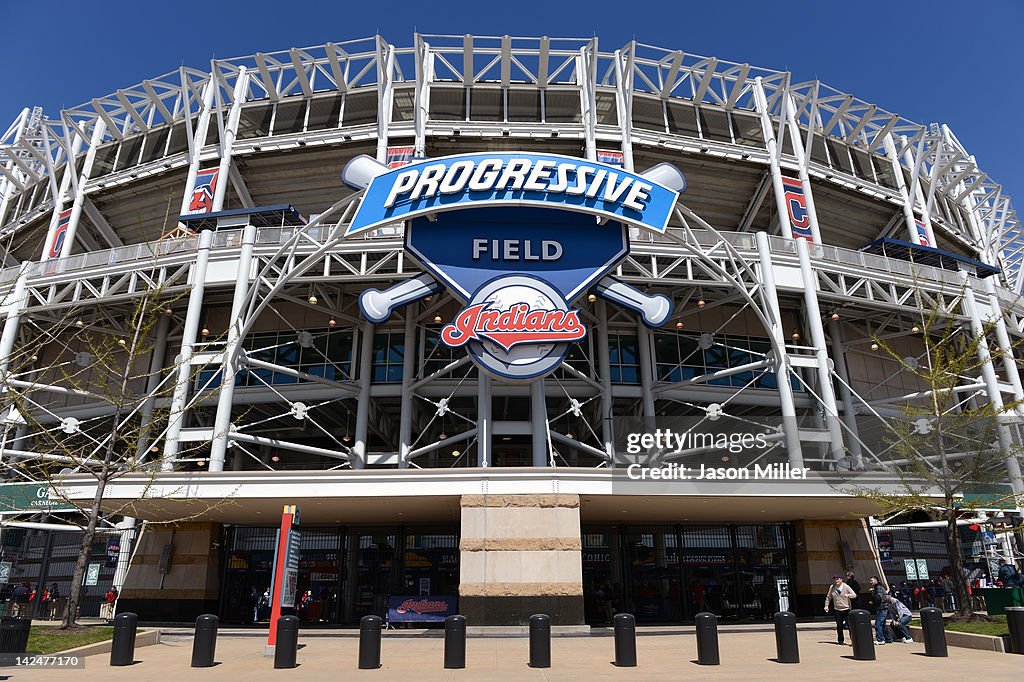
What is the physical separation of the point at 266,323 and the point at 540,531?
21.2 meters

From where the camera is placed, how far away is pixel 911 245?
3077 centimetres

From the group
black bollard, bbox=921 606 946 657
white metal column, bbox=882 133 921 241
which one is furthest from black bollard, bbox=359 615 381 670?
white metal column, bbox=882 133 921 241

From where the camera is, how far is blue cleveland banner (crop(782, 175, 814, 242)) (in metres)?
30.8

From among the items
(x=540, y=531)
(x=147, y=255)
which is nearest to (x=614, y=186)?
(x=540, y=531)

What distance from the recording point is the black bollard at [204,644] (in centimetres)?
1272

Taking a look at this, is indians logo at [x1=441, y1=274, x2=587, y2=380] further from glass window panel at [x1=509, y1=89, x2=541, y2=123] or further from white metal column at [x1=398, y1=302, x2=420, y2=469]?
glass window panel at [x1=509, y1=89, x2=541, y2=123]

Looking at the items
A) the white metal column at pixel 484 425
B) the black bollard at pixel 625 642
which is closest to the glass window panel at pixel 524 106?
the white metal column at pixel 484 425

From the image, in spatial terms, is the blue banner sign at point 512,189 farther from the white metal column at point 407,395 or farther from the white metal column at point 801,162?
the white metal column at point 801,162

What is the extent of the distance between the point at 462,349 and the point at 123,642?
19.7 meters

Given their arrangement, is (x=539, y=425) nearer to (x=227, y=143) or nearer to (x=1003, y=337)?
(x=227, y=143)

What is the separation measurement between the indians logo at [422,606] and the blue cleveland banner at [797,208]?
2101 cm

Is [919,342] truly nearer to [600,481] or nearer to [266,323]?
[600,481]

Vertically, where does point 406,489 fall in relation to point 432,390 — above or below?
below

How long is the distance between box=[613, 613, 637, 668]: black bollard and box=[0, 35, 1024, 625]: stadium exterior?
17.7 ft
